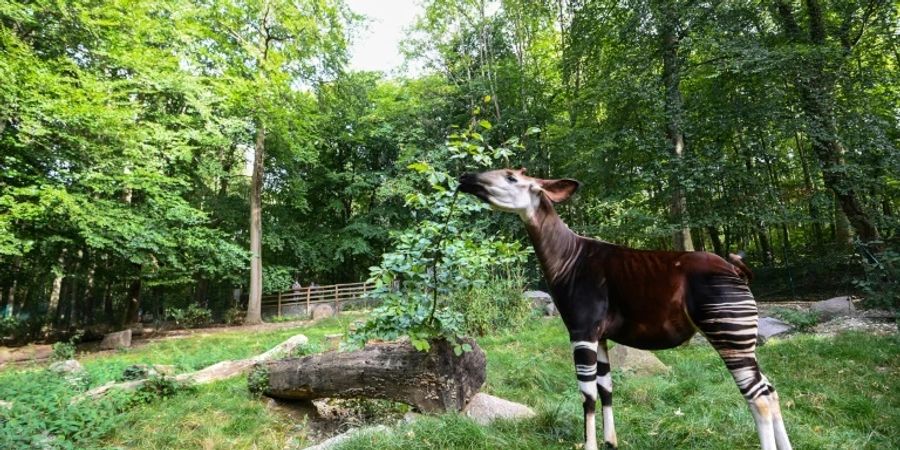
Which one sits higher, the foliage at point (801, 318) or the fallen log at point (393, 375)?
the fallen log at point (393, 375)

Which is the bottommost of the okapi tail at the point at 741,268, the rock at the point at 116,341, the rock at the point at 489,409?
the rock at the point at 489,409

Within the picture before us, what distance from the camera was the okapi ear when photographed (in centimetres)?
241

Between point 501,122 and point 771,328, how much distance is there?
472 inches

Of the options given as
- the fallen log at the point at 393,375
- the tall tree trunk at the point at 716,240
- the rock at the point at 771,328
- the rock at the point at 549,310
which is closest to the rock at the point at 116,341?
the fallen log at the point at 393,375

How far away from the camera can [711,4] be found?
315 inches

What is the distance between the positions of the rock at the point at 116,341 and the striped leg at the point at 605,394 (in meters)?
12.2

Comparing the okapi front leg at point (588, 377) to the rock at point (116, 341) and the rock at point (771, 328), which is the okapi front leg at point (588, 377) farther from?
the rock at point (116, 341)

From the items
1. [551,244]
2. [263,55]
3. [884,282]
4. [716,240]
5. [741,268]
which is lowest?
[884,282]

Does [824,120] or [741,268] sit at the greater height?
[824,120]

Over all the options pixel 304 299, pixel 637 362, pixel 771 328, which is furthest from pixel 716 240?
pixel 304 299

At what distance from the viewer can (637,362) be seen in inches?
202

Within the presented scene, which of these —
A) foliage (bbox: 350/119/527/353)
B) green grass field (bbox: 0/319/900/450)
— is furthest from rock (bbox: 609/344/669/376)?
foliage (bbox: 350/119/527/353)

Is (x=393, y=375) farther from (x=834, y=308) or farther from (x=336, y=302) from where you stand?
(x=336, y=302)

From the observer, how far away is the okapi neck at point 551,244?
245 cm
